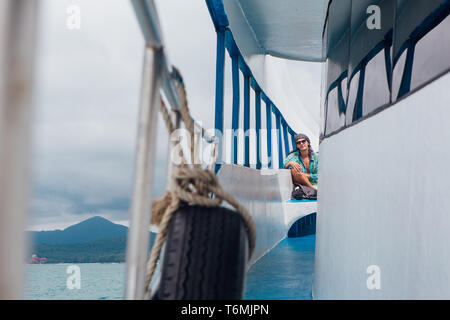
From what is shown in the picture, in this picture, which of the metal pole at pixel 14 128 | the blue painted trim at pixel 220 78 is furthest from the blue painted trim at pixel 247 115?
the metal pole at pixel 14 128

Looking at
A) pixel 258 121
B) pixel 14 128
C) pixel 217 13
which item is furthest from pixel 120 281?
pixel 258 121

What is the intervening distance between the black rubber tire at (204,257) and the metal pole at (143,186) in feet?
0.17

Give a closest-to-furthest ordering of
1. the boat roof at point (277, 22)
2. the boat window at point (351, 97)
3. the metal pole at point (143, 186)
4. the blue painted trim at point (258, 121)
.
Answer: the metal pole at point (143, 186), the boat window at point (351, 97), the boat roof at point (277, 22), the blue painted trim at point (258, 121)

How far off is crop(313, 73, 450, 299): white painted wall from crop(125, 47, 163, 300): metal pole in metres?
0.78

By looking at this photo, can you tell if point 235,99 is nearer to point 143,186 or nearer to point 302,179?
point 302,179

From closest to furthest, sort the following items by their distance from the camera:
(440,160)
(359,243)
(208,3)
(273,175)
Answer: (440,160) < (359,243) < (208,3) < (273,175)

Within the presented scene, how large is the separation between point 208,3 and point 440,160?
3.56 m

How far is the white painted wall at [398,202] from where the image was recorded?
1149mm

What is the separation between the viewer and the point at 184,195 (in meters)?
0.81

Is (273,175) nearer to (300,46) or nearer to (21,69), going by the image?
(300,46)

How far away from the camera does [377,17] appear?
2100mm

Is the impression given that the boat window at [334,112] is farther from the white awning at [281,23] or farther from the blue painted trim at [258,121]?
the blue painted trim at [258,121]

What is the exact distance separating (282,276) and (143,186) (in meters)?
3.77
